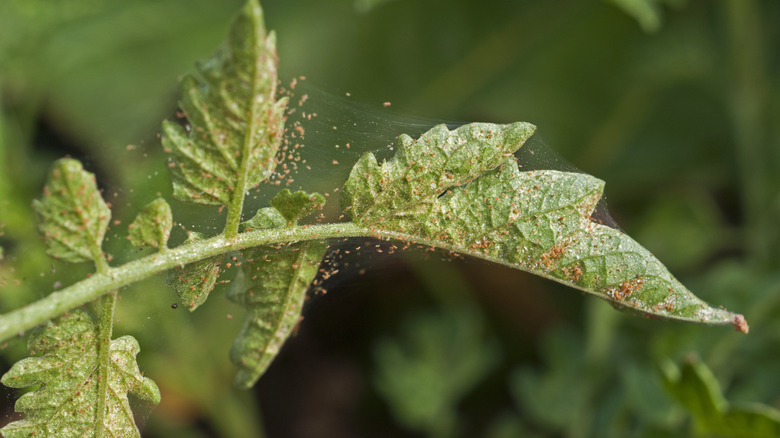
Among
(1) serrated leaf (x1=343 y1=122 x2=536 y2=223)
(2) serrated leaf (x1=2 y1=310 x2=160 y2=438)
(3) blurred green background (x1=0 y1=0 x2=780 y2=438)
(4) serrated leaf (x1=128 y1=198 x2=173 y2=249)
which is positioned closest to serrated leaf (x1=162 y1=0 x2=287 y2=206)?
(4) serrated leaf (x1=128 y1=198 x2=173 y2=249)

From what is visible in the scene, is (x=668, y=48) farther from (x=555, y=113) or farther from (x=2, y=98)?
(x=2, y=98)

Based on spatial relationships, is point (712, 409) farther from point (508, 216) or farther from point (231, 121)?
point (231, 121)

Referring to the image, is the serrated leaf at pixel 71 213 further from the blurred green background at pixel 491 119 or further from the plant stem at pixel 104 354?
the blurred green background at pixel 491 119

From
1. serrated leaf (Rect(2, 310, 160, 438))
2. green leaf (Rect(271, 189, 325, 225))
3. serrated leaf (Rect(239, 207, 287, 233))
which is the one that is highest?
green leaf (Rect(271, 189, 325, 225))

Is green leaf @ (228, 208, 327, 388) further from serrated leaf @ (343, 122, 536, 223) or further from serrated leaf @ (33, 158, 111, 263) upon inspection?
serrated leaf @ (33, 158, 111, 263)

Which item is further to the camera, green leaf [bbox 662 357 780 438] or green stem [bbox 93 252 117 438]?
green leaf [bbox 662 357 780 438]

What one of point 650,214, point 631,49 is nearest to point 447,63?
point 631,49

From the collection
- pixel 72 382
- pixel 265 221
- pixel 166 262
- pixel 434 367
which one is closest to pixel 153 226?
pixel 166 262
